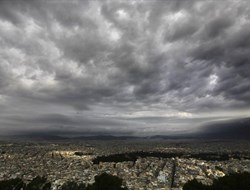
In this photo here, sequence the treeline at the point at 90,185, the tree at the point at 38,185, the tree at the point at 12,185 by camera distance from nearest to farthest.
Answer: the treeline at the point at 90,185 → the tree at the point at 12,185 → the tree at the point at 38,185

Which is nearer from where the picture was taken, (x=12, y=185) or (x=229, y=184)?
(x=229, y=184)

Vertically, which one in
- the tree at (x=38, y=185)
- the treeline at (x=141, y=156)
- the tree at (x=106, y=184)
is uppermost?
the treeline at (x=141, y=156)

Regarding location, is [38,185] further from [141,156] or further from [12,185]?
[141,156]

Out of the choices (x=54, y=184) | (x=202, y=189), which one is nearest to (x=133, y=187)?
(x=54, y=184)

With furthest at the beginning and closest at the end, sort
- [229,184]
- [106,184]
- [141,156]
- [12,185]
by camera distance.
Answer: [141,156]
[12,185]
[106,184]
[229,184]

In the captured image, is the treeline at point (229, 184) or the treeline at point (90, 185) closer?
the treeline at point (229, 184)

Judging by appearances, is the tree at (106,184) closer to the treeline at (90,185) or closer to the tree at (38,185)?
the treeline at (90,185)

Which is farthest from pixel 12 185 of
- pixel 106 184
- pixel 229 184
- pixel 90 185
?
pixel 229 184

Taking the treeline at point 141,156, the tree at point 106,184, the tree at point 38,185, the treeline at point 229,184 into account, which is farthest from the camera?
the treeline at point 141,156

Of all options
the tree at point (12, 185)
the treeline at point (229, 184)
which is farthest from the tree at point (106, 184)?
the tree at point (12, 185)

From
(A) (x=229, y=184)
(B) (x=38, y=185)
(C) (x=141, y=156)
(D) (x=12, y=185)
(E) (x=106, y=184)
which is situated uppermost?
(C) (x=141, y=156)

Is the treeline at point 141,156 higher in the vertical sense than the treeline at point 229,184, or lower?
higher
